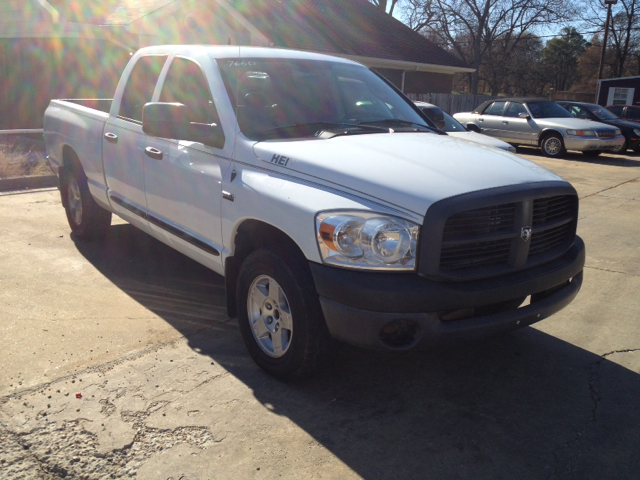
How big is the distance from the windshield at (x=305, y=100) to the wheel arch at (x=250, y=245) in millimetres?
598

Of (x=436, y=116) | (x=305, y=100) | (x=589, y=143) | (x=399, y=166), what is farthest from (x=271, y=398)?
(x=589, y=143)

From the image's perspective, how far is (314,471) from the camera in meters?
2.86

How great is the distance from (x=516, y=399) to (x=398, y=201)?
4.75 ft

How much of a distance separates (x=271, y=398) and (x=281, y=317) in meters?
0.47

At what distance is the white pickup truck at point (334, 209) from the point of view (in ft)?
10.0

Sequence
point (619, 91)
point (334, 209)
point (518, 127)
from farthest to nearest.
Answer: point (619, 91) → point (518, 127) → point (334, 209)

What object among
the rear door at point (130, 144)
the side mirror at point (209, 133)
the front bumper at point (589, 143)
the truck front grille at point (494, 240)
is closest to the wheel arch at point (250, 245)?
the side mirror at point (209, 133)

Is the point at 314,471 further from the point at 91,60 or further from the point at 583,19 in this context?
the point at 583,19

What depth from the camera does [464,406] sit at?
3.46 m

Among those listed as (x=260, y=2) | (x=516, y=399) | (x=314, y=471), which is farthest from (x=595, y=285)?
(x=260, y=2)

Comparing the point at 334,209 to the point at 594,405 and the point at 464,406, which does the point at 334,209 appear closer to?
the point at 464,406

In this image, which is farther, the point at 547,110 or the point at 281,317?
the point at 547,110

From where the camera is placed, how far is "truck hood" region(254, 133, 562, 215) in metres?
3.12

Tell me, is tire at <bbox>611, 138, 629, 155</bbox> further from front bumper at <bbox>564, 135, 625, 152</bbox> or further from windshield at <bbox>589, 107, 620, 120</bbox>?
front bumper at <bbox>564, 135, 625, 152</bbox>
